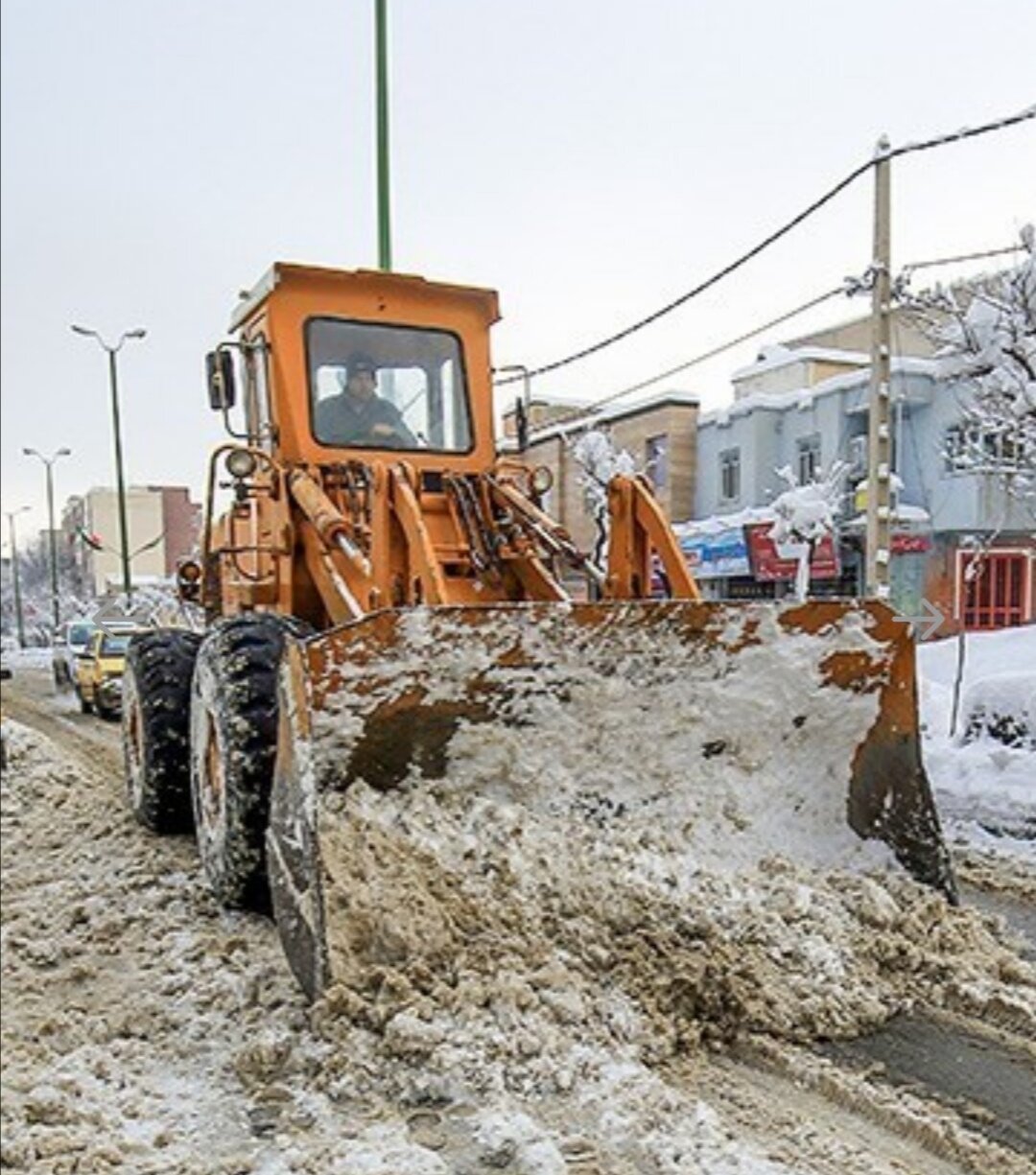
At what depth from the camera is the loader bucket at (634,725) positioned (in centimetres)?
364

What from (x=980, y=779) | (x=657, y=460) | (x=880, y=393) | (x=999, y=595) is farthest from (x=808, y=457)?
(x=980, y=779)

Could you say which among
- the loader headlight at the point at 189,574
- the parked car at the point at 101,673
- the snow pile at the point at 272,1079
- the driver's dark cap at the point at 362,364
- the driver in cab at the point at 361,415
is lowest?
the parked car at the point at 101,673

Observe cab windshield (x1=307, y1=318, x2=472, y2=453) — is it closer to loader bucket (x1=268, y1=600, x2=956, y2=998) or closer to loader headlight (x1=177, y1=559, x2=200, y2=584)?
loader bucket (x1=268, y1=600, x2=956, y2=998)

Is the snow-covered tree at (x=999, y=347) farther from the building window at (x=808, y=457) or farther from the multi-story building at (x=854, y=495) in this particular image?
the building window at (x=808, y=457)

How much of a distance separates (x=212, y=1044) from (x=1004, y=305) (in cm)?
764

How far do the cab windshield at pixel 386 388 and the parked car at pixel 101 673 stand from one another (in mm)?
9547

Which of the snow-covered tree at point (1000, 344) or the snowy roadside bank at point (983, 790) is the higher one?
the snow-covered tree at point (1000, 344)

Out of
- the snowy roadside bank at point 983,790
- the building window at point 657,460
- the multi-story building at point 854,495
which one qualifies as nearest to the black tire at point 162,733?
the snowy roadside bank at point 983,790

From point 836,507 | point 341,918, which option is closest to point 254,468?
point 341,918

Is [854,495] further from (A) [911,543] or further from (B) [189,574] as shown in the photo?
(B) [189,574]

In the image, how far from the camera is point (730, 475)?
23969 millimetres

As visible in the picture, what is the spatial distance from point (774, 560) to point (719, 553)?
1406 millimetres

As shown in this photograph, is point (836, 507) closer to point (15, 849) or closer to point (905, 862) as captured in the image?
point (905, 862)

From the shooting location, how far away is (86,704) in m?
15.2
